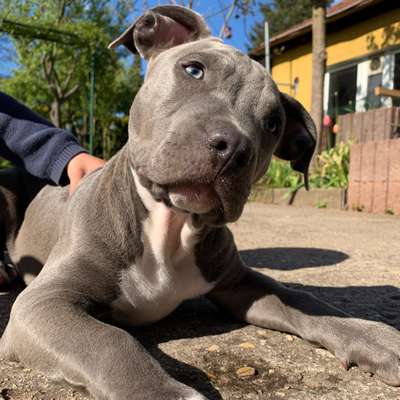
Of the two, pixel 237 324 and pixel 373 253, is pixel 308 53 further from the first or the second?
pixel 237 324

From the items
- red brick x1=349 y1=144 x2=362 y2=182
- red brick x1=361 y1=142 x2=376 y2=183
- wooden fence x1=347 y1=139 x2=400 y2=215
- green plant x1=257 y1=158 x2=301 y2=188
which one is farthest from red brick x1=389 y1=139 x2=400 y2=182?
green plant x1=257 y1=158 x2=301 y2=188

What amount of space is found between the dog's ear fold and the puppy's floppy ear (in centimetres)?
62

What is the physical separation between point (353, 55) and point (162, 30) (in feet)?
42.7

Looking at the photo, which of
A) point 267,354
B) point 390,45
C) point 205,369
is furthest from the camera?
point 390,45

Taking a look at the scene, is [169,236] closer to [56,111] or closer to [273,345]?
[273,345]

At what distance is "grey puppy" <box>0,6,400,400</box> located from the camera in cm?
188

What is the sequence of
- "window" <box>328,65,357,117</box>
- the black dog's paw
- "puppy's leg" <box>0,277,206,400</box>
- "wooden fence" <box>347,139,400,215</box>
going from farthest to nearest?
"window" <box>328,65,357,117</box>, "wooden fence" <box>347,139,400,215</box>, the black dog's paw, "puppy's leg" <box>0,277,206,400</box>

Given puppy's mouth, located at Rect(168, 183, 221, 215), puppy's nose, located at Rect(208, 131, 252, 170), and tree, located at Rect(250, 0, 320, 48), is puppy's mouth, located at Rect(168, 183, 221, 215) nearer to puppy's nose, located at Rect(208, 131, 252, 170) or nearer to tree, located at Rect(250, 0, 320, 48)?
puppy's nose, located at Rect(208, 131, 252, 170)

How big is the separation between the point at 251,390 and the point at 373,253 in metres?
3.23

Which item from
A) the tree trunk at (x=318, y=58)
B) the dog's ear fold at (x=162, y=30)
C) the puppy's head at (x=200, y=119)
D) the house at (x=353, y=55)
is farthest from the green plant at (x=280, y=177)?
the puppy's head at (x=200, y=119)

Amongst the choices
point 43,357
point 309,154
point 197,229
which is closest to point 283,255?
point 309,154

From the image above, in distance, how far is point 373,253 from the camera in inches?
188

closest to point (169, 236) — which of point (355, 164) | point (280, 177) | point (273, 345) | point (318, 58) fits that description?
point (273, 345)

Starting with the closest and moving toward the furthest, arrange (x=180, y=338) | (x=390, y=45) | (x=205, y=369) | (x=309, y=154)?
(x=205, y=369) → (x=180, y=338) → (x=309, y=154) → (x=390, y=45)
